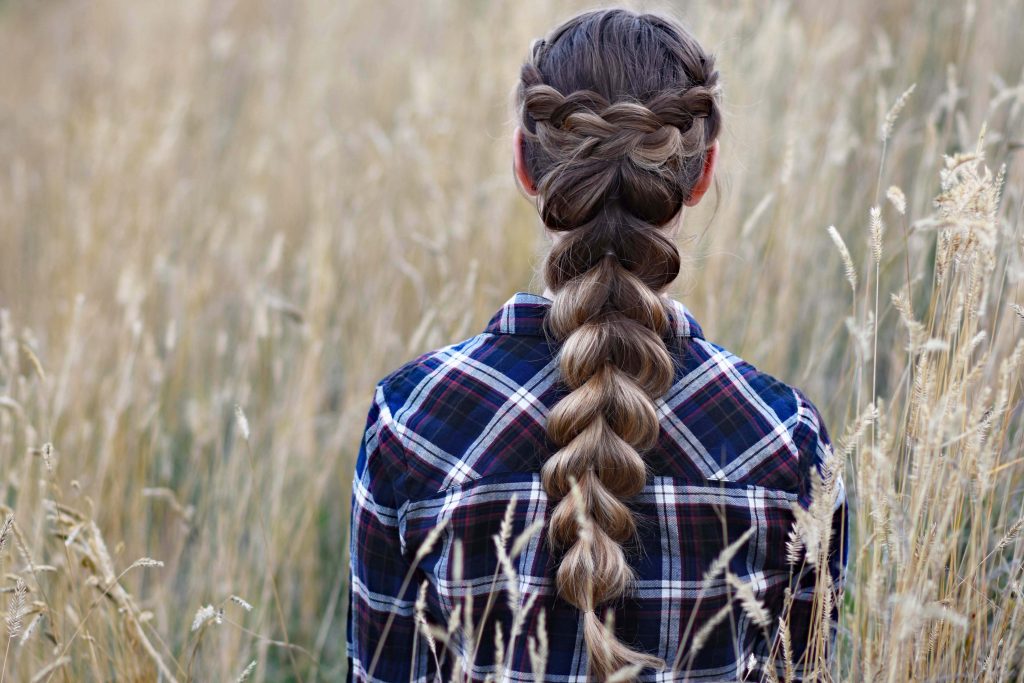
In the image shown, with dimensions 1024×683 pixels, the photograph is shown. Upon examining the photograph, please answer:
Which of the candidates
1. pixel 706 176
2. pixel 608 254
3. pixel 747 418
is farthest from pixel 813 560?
pixel 706 176

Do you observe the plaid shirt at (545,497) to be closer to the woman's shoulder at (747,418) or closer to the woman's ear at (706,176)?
the woman's shoulder at (747,418)

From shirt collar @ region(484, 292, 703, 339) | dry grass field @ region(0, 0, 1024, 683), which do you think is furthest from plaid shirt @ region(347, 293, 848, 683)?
dry grass field @ region(0, 0, 1024, 683)

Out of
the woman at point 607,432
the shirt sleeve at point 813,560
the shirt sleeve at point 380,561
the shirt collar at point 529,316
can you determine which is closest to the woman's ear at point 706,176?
the woman at point 607,432

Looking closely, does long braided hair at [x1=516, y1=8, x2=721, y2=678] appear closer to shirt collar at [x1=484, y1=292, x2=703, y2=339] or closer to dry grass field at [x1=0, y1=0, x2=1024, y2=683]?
shirt collar at [x1=484, y1=292, x2=703, y2=339]

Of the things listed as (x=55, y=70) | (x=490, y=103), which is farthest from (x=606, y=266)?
(x=55, y=70)

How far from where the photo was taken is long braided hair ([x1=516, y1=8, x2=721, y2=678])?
98cm

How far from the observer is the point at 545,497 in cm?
104

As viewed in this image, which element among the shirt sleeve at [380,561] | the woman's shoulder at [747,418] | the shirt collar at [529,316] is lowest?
the shirt sleeve at [380,561]

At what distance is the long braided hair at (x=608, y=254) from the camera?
3.22 feet

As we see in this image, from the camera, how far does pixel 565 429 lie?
997mm

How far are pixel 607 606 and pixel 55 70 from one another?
4055 mm

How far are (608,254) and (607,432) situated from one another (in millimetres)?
216

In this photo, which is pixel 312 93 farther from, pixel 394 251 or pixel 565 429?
pixel 565 429

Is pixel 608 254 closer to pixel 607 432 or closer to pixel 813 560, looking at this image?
pixel 607 432
